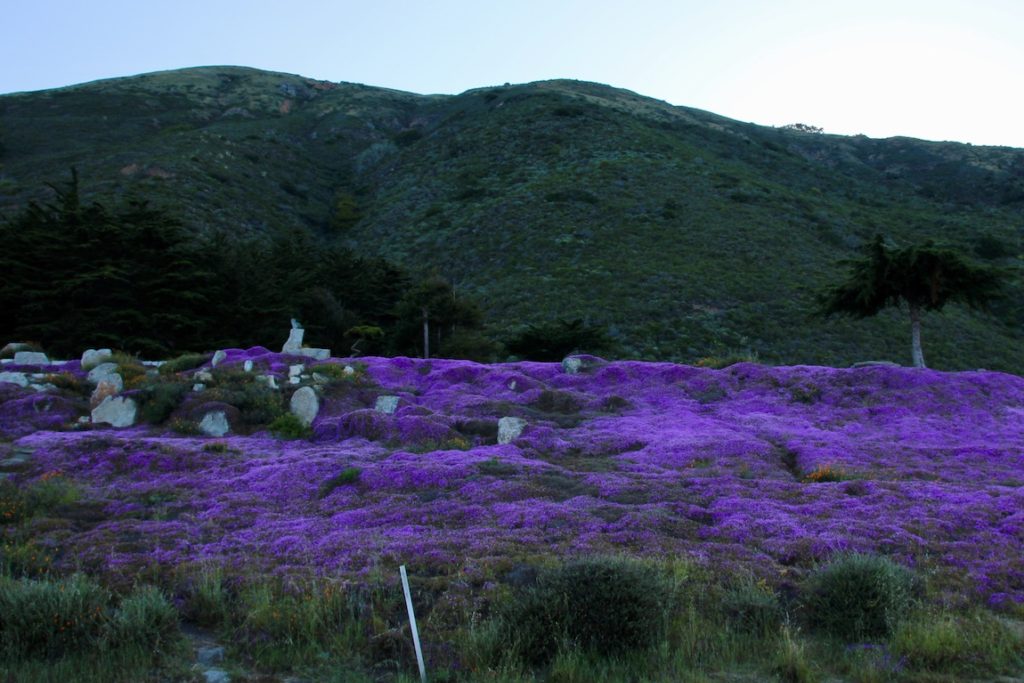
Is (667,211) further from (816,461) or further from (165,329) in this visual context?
(816,461)

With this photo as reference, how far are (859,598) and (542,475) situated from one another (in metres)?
6.26

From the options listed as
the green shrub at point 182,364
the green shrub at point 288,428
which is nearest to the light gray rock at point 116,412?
the green shrub at point 182,364

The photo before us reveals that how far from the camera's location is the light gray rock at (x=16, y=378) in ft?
60.4

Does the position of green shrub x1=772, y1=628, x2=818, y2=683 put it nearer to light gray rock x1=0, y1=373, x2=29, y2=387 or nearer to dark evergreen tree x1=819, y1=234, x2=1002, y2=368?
dark evergreen tree x1=819, y1=234, x2=1002, y2=368

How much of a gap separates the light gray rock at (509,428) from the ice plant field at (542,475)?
11.0 inches

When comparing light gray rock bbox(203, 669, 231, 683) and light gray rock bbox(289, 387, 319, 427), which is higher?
light gray rock bbox(289, 387, 319, 427)

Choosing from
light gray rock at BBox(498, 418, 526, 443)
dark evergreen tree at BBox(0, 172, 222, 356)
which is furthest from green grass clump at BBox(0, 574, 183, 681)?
dark evergreen tree at BBox(0, 172, 222, 356)

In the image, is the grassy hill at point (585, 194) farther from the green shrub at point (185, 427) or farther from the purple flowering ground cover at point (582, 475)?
the green shrub at point (185, 427)

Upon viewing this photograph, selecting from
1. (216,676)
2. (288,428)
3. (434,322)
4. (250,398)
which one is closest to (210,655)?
(216,676)

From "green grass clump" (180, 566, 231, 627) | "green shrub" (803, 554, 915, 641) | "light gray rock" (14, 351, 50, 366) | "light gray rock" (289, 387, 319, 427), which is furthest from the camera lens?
"light gray rock" (14, 351, 50, 366)

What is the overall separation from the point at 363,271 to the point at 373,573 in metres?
32.0

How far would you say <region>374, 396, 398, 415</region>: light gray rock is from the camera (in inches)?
696

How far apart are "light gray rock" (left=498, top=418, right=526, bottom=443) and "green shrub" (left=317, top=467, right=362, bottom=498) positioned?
166 inches

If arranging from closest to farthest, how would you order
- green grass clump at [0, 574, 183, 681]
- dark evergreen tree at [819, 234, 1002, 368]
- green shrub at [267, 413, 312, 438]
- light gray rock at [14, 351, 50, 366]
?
green grass clump at [0, 574, 183, 681] < green shrub at [267, 413, 312, 438] < dark evergreen tree at [819, 234, 1002, 368] < light gray rock at [14, 351, 50, 366]
